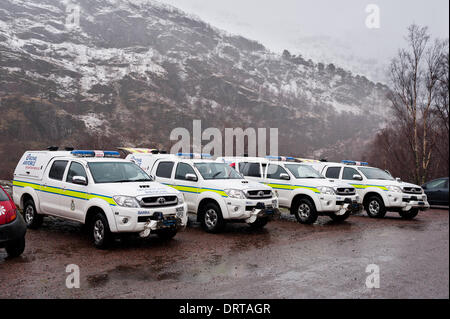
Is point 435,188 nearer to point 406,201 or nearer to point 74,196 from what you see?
point 406,201

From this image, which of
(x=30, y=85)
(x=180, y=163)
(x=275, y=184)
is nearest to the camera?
(x=180, y=163)

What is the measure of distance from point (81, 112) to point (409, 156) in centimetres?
8933

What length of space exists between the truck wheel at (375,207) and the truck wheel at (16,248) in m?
11.2

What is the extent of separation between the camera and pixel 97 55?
15488 cm

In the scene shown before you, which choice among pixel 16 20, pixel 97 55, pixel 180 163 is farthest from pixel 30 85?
pixel 180 163

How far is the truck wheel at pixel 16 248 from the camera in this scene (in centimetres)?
703

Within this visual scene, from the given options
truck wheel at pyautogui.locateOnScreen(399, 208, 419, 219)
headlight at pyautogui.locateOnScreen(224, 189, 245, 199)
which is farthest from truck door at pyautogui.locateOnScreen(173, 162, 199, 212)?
truck wheel at pyautogui.locateOnScreen(399, 208, 419, 219)

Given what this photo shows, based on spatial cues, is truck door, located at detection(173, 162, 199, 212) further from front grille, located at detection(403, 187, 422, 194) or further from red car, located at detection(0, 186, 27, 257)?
front grille, located at detection(403, 187, 422, 194)

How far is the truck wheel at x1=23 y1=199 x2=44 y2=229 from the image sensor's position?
9844 mm

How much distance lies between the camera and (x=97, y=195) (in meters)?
8.12

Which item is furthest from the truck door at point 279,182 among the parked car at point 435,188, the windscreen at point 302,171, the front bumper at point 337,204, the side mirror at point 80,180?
the parked car at point 435,188

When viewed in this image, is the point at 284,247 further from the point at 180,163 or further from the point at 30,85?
the point at 30,85

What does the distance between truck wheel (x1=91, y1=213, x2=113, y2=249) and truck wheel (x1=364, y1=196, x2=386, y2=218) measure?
975 cm

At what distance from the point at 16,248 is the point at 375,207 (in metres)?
11.4
